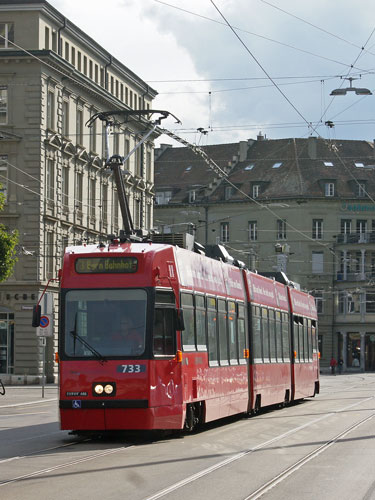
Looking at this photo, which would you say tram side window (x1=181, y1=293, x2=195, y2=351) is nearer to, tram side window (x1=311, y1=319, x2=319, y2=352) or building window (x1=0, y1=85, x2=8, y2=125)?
tram side window (x1=311, y1=319, x2=319, y2=352)

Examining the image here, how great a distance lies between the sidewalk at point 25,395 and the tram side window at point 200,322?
46.0 feet

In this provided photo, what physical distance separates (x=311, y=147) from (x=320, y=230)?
793cm

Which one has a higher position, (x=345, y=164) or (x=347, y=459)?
(x=345, y=164)

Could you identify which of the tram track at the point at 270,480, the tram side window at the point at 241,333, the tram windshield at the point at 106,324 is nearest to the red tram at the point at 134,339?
the tram windshield at the point at 106,324

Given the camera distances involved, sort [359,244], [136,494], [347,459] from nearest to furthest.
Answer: [136,494] < [347,459] < [359,244]

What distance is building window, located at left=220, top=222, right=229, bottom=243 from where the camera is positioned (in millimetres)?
92500

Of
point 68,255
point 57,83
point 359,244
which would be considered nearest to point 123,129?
point 57,83

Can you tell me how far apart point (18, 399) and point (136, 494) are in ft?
86.3

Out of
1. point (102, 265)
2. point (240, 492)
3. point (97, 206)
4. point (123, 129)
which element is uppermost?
point (123, 129)

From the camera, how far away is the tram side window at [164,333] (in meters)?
17.2

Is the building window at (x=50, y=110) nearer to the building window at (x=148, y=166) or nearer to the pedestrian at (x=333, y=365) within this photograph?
the building window at (x=148, y=166)

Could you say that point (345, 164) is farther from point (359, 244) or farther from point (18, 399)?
point (18, 399)

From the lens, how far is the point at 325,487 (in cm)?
1173

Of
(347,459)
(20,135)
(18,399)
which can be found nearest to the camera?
(347,459)
